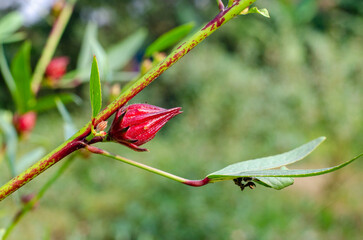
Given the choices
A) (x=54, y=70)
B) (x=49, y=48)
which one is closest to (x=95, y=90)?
(x=49, y=48)

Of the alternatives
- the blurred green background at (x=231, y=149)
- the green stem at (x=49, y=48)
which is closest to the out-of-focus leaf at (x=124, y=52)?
the green stem at (x=49, y=48)

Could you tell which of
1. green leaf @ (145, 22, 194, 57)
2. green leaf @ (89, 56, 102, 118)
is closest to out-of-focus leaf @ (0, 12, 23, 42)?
green leaf @ (145, 22, 194, 57)

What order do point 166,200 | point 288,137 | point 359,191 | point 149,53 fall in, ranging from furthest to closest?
point 288,137
point 359,191
point 166,200
point 149,53

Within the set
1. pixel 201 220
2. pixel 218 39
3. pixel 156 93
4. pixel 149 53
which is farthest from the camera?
pixel 218 39

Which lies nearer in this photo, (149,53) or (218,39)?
(149,53)

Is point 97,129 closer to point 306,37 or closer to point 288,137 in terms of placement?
point 288,137

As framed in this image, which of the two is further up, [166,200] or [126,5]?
[126,5]

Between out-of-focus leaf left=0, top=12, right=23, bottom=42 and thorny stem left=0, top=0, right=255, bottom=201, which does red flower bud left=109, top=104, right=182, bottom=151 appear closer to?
thorny stem left=0, top=0, right=255, bottom=201

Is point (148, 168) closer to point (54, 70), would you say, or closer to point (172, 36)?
point (172, 36)

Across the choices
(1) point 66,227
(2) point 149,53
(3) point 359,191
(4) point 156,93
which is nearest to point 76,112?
(4) point 156,93
